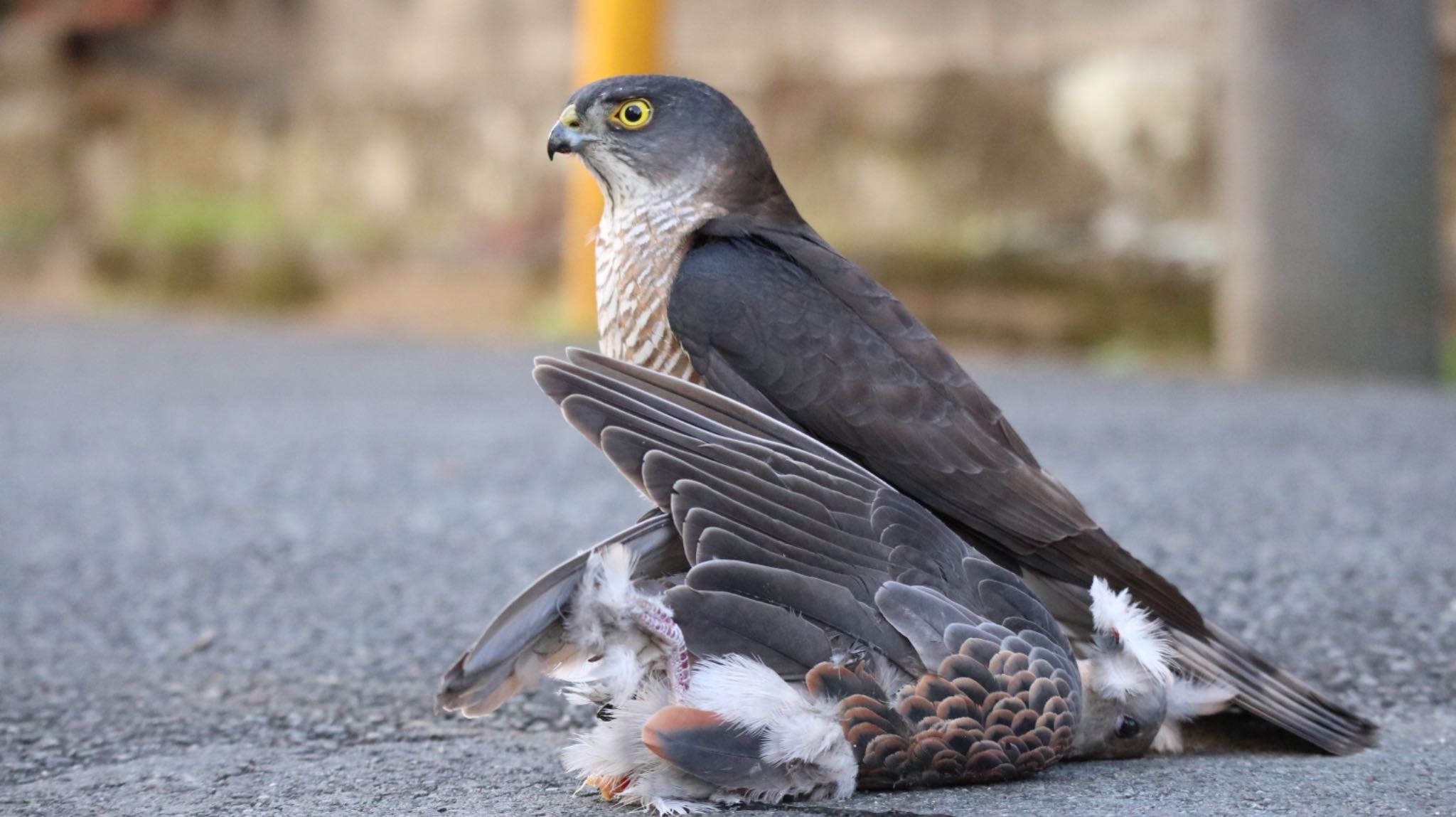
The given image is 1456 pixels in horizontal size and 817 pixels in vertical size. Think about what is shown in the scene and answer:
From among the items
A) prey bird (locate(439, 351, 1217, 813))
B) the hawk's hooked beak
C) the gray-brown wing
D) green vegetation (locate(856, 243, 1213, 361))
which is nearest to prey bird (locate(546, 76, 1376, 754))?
the gray-brown wing

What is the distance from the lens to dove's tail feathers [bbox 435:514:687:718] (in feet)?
7.69

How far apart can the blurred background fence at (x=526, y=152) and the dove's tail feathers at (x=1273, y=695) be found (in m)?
5.38

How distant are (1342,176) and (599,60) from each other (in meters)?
3.59

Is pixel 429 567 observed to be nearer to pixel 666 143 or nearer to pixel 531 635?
pixel 666 143

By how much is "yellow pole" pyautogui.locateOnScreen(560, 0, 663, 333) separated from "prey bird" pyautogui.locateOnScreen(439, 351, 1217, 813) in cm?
538

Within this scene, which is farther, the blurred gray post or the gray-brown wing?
the blurred gray post

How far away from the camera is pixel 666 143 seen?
2.84 metres

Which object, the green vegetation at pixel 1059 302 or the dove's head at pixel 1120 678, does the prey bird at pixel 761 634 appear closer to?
the dove's head at pixel 1120 678

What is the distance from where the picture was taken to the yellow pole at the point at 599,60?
804cm

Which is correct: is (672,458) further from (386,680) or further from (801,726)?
(386,680)

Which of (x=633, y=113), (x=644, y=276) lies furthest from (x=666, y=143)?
(x=644, y=276)

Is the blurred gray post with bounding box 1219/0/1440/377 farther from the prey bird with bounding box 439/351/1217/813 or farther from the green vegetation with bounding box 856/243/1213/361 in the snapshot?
the prey bird with bounding box 439/351/1217/813

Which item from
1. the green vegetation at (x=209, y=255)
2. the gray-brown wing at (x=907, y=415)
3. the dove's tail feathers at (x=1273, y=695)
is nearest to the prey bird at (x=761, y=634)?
the gray-brown wing at (x=907, y=415)

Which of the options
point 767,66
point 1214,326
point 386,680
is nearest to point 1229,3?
point 1214,326
